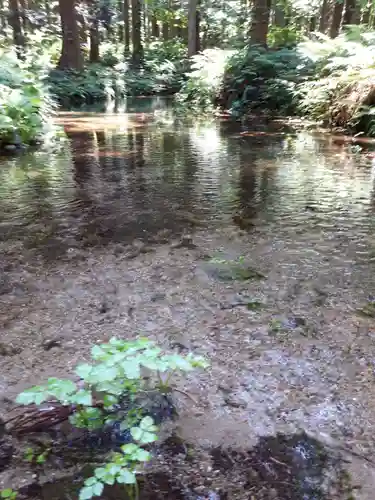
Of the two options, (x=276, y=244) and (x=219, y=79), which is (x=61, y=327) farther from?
(x=219, y=79)

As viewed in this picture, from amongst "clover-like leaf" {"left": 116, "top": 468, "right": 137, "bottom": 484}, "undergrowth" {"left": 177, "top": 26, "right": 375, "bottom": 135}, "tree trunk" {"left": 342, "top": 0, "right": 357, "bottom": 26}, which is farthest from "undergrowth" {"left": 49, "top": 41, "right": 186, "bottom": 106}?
"clover-like leaf" {"left": 116, "top": 468, "right": 137, "bottom": 484}

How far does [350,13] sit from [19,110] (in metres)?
14.5

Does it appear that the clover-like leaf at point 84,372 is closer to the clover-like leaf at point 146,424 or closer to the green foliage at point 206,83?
the clover-like leaf at point 146,424

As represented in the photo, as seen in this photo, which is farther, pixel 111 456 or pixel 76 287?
pixel 76 287

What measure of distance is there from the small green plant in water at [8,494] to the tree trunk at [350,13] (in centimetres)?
1848

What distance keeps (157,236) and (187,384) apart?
83.2 inches

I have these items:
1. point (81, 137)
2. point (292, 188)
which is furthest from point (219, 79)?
point (292, 188)

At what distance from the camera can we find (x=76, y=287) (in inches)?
126

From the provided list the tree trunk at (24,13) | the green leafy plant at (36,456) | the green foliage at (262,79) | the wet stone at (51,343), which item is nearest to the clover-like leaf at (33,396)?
the green leafy plant at (36,456)

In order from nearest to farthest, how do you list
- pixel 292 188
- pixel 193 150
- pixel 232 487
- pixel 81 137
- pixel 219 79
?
1. pixel 232 487
2. pixel 292 188
3. pixel 193 150
4. pixel 81 137
5. pixel 219 79

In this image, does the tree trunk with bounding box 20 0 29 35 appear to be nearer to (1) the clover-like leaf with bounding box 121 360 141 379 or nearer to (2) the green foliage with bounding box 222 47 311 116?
(2) the green foliage with bounding box 222 47 311 116

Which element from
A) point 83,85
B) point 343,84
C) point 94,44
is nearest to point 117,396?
point 343,84

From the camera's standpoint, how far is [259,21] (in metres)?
15.0

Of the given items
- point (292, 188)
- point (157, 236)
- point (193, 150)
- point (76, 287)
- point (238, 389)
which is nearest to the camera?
point (238, 389)
